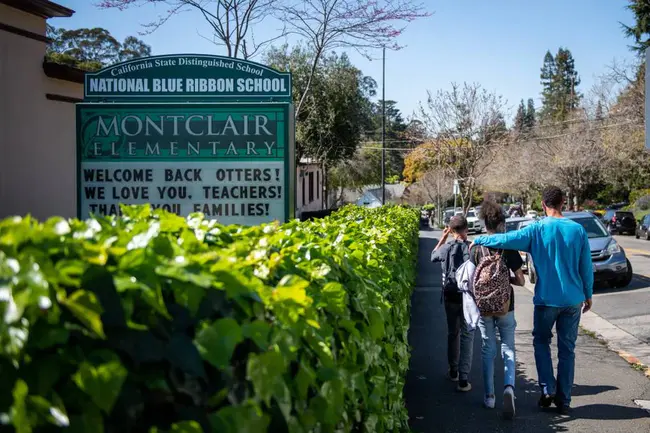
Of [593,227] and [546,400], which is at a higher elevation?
[593,227]

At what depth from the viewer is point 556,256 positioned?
6.40 m

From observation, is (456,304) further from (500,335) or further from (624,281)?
(624,281)

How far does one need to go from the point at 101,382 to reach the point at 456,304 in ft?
19.9

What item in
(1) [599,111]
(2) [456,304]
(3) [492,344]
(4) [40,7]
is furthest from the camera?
(1) [599,111]

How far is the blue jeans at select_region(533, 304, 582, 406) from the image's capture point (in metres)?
6.37

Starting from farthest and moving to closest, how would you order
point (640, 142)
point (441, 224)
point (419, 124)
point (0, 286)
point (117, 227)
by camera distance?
1. point (441, 224)
2. point (640, 142)
3. point (419, 124)
4. point (117, 227)
5. point (0, 286)

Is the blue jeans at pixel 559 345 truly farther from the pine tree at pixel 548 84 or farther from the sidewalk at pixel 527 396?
the pine tree at pixel 548 84

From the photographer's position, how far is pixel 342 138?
32.1 m

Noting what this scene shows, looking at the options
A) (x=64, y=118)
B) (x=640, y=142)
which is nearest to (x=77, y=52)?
(x=64, y=118)

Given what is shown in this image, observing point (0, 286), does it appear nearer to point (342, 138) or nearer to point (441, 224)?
point (342, 138)

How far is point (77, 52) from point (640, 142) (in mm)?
33363

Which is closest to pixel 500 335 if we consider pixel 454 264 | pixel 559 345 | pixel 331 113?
pixel 559 345

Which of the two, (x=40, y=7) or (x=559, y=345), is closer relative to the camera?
(x=559, y=345)

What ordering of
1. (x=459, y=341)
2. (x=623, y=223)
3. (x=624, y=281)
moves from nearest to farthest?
(x=459, y=341)
(x=624, y=281)
(x=623, y=223)
